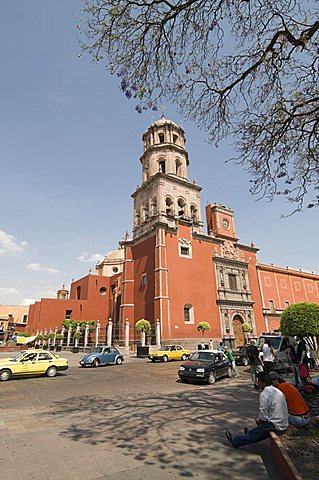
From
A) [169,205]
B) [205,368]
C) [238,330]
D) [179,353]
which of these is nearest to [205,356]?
[205,368]

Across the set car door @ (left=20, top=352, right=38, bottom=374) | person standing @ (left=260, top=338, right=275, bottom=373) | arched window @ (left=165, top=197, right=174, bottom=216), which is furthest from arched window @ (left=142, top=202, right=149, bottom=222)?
person standing @ (left=260, top=338, right=275, bottom=373)

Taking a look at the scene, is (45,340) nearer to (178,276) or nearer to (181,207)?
(178,276)

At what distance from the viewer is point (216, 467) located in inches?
156

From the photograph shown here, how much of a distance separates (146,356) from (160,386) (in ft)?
39.8

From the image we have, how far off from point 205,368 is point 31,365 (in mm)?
7917

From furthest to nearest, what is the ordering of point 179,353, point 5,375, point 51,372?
point 179,353 < point 51,372 < point 5,375

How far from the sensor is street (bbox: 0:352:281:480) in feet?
12.7

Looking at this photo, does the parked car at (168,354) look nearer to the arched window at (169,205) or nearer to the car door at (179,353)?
the car door at (179,353)

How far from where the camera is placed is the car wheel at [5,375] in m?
12.6

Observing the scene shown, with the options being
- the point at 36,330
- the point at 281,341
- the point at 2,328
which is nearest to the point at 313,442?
the point at 281,341

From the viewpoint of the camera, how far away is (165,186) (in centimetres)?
3133

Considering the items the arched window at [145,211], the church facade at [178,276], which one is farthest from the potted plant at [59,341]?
the arched window at [145,211]

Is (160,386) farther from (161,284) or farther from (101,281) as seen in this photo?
(101,281)

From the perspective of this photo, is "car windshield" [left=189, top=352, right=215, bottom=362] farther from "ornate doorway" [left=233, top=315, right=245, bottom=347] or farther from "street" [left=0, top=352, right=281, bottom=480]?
"ornate doorway" [left=233, top=315, right=245, bottom=347]
